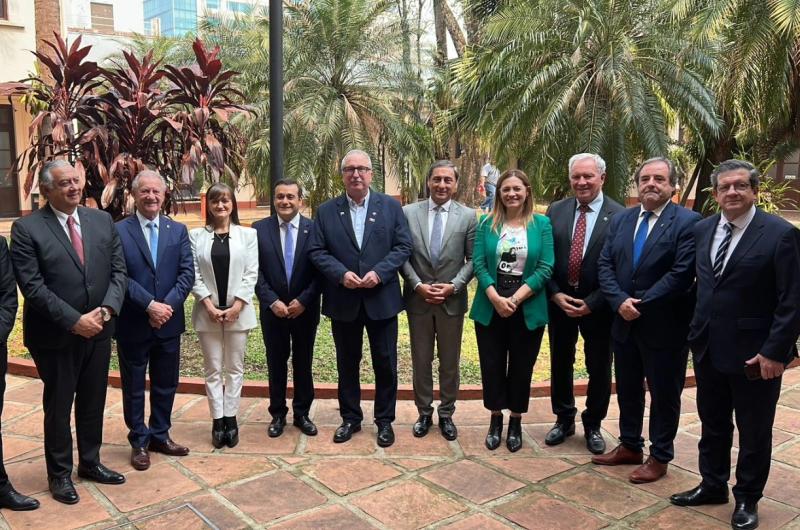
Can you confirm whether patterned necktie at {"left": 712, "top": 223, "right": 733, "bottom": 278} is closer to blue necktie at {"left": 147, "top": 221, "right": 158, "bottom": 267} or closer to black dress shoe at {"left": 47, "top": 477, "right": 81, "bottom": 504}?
blue necktie at {"left": 147, "top": 221, "right": 158, "bottom": 267}

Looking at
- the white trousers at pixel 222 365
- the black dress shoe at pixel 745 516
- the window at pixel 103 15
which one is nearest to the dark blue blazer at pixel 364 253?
the white trousers at pixel 222 365

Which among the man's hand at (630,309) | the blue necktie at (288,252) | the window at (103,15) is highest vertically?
the window at (103,15)

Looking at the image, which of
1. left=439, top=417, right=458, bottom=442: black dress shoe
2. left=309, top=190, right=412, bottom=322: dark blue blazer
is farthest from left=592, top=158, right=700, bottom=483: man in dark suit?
left=309, top=190, right=412, bottom=322: dark blue blazer

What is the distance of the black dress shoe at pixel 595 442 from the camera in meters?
4.77

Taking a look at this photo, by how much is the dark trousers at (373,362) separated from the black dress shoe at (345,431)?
0.04 meters

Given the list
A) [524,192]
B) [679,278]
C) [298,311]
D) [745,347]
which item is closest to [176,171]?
[298,311]

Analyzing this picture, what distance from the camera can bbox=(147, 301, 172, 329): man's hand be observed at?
4398mm

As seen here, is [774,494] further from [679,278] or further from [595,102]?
[595,102]

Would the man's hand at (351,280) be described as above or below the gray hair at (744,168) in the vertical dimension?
below

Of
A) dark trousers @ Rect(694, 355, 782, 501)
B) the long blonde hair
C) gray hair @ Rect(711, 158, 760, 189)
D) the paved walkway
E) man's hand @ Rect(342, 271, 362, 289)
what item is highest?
gray hair @ Rect(711, 158, 760, 189)

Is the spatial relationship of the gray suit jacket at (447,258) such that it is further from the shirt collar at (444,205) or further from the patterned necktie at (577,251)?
the patterned necktie at (577,251)

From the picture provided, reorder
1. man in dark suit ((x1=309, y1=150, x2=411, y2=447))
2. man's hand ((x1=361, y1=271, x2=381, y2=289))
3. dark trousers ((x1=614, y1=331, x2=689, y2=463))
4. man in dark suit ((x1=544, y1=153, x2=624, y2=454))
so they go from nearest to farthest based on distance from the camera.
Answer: dark trousers ((x1=614, y1=331, x2=689, y2=463)), man in dark suit ((x1=544, y1=153, x2=624, y2=454)), man's hand ((x1=361, y1=271, x2=381, y2=289)), man in dark suit ((x1=309, y1=150, x2=411, y2=447))

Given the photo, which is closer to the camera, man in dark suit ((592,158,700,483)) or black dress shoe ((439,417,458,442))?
man in dark suit ((592,158,700,483))

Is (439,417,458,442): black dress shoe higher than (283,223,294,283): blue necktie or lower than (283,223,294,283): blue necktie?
lower
